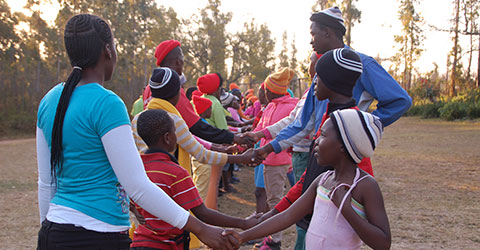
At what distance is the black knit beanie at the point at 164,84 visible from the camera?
360 cm

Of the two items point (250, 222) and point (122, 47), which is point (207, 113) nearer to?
point (250, 222)

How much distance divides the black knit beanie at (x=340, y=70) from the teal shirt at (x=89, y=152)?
54.6 inches

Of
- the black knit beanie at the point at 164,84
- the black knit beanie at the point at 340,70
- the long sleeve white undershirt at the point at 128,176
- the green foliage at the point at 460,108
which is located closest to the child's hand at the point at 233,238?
the long sleeve white undershirt at the point at 128,176

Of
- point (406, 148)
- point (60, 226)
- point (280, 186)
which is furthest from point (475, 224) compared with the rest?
point (406, 148)

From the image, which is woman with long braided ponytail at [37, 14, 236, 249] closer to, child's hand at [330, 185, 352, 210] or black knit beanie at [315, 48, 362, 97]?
child's hand at [330, 185, 352, 210]

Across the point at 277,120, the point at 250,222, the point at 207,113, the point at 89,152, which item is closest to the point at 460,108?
the point at 207,113

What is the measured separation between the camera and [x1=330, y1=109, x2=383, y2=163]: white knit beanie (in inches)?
82.4

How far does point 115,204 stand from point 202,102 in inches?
174

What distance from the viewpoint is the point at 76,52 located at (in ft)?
6.41

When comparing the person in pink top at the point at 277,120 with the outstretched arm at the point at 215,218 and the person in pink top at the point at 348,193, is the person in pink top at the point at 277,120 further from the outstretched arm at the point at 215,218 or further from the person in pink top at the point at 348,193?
the person in pink top at the point at 348,193

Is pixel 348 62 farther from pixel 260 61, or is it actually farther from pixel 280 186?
pixel 260 61

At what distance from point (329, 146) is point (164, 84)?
6.23 feet

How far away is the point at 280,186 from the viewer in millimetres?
5090

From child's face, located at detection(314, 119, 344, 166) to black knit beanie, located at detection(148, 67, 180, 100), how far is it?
71.4 inches
